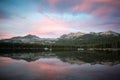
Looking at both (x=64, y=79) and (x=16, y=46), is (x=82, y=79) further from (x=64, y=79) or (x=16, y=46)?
(x=16, y=46)

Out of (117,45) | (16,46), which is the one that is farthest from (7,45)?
(117,45)

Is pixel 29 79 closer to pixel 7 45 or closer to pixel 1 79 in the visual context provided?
pixel 1 79

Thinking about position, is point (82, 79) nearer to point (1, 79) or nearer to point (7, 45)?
point (1, 79)

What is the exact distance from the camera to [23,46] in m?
199

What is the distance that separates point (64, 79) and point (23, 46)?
185 meters

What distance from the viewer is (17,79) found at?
64.0 ft

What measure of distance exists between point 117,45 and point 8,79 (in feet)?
611

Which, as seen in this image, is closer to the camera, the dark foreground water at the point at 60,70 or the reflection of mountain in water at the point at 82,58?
the dark foreground water at the point at 60,70

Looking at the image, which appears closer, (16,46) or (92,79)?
(92,79)

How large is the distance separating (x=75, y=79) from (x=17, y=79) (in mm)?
7364

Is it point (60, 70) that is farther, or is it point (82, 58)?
point (82, 58)

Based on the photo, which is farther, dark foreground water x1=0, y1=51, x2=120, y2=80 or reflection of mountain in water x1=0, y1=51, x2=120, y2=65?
reflection of mountain in water x1=0, y1=51, x2=120, y2=65

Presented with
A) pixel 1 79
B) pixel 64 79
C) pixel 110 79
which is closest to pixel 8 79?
pixel 1 79

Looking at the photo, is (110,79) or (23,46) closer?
(110,79)
